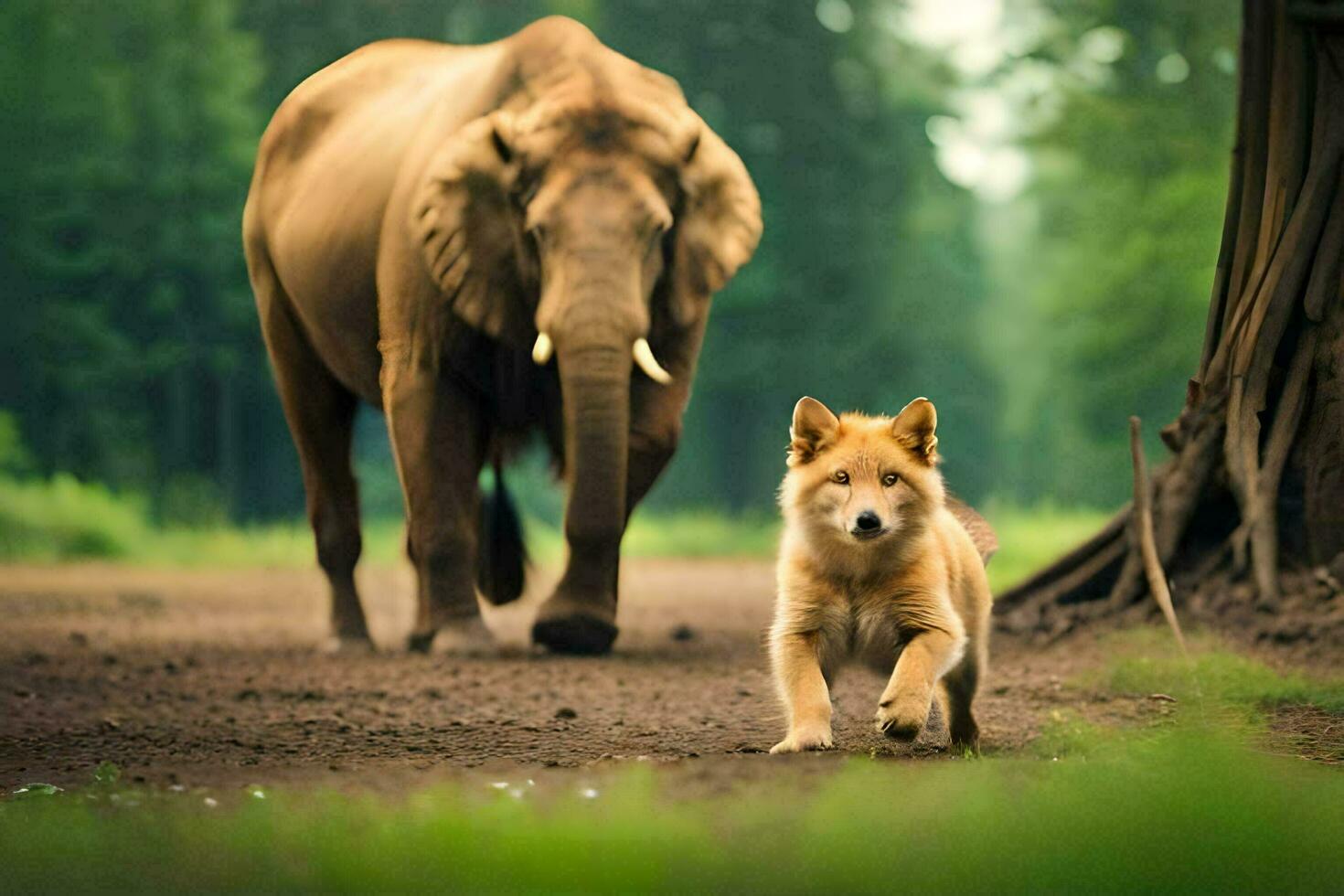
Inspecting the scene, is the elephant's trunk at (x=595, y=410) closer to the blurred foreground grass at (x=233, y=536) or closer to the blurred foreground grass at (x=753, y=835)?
the blurred foreground grass at (x=753, y=835)

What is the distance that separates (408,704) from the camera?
7629 mm

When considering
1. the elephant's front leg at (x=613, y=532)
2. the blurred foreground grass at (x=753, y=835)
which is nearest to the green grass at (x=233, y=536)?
the elephant's front leg at (x=613, y=532)

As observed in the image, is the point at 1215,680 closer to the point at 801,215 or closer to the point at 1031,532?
the point at 1031,532

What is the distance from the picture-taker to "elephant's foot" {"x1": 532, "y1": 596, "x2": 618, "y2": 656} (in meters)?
9.13

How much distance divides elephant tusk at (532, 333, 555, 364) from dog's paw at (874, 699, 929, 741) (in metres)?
3.73

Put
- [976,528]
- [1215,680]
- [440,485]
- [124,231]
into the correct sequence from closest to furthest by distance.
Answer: [976,528]
[1215,680]
[440,485]
[124,231]

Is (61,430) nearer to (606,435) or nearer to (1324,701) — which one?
(606,435)

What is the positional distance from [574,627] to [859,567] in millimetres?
3934

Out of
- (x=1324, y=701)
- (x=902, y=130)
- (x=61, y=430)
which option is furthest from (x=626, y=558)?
(x=1324, y=701)

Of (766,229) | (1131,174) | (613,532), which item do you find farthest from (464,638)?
(766,229)

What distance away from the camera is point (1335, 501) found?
819 centimetres

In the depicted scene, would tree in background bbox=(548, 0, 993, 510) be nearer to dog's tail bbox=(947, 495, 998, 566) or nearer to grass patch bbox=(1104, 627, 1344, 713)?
grass patch bbox=(1104, 627, 1344, 713)

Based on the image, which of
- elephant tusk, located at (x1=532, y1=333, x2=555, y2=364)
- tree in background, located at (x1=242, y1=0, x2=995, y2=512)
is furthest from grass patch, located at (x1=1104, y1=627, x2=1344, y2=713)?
tree in background, located at (x1=242, y1=0, x2=995, y2=512)

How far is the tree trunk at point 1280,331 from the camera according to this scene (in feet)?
25.4
